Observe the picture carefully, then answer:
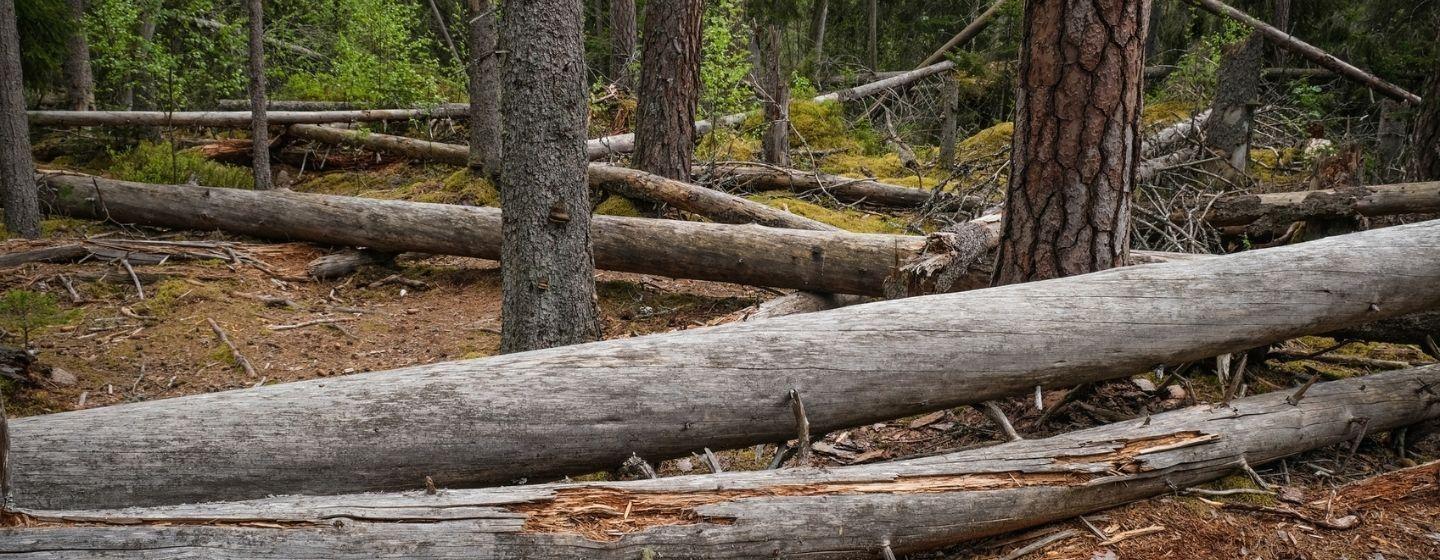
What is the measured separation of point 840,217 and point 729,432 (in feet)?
18.7

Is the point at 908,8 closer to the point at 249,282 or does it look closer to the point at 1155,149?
the point at 1155,149

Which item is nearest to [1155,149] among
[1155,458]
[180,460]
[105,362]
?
[1155,458]

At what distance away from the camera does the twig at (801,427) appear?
3025mm

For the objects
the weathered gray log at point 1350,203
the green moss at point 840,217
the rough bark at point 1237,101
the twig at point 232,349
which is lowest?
the twig at point 232,349

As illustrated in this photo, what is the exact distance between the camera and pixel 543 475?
312 centimetres

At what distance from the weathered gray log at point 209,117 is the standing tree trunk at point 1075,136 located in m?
9.45

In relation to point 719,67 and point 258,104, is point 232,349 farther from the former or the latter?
point 719,67

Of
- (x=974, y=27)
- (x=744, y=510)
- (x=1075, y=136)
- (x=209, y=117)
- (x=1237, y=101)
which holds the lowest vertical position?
(x=744, y=510)

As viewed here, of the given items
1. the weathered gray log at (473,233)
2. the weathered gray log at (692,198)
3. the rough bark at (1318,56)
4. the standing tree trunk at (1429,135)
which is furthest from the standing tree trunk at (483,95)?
the standing tree trunk at (1429,135)

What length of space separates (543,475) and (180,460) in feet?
3.94

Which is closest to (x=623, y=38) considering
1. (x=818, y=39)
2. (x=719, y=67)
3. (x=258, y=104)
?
(x=719, y=67)

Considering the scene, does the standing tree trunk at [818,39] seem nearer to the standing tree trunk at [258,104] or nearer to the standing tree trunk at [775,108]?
the standing tree trunk at [775,108]

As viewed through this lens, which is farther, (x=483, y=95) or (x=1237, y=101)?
(x=483, y=95)

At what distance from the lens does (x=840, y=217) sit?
Result: 865 centimetres
